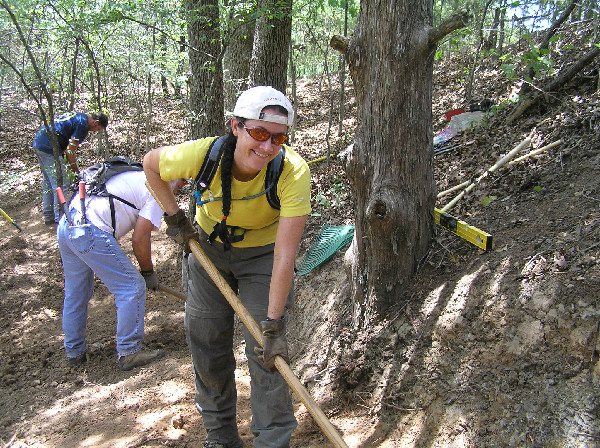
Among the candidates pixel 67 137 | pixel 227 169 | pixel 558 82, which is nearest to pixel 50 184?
pixel 67 137

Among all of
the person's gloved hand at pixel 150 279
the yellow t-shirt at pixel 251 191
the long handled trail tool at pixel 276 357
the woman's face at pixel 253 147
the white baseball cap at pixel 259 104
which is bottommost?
the person's gloved hand at pixel 150 279

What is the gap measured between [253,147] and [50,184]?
20.8 feet

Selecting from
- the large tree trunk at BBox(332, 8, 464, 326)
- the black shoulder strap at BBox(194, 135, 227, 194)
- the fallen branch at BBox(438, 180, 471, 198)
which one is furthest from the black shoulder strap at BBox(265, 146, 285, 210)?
the fallen branch at BBox(438, 180, 471, 198)

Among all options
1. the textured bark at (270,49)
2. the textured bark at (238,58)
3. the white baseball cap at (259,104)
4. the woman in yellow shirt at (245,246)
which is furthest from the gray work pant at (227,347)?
the textured bark at (238,58)

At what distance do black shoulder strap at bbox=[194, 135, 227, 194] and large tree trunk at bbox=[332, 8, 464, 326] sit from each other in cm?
114

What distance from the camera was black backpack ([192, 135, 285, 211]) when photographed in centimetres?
256

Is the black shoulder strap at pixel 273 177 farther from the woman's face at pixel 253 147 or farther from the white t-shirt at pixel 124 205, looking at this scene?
the white t-shirt at pixel 124 205

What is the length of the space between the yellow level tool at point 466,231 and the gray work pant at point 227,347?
4.80ft

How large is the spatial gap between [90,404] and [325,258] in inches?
96.9

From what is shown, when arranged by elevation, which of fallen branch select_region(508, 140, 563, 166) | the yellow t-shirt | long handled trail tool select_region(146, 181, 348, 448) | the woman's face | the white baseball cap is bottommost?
long handled trail tool select_region(146, 181, 348, 448)

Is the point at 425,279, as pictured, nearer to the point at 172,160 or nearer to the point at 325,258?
the point at 325,258

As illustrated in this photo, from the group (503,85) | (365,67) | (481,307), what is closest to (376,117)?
(365,67)

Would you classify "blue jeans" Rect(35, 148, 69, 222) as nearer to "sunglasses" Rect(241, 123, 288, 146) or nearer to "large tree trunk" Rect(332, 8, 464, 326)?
"large tree trunk" Rect(332, 8, 464, 326)

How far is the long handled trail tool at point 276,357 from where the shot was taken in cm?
226
